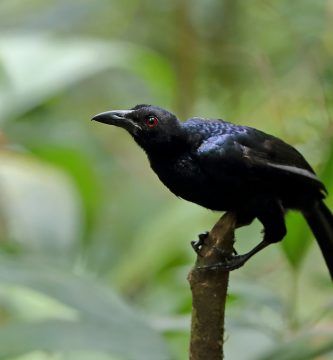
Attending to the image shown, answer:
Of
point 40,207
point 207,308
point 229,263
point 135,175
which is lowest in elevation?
point 207,308

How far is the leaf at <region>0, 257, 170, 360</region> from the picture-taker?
2305 millimetres

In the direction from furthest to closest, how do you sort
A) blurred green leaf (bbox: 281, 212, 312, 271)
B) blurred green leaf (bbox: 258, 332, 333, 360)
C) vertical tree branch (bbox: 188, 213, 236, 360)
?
blurred green leaf (bbox: 281, 212, 312, 271) → blurred green leaf (bbox: 258, 332, 333, 360) → vertical tree branch (bbox: 188, 213, 236, 360)

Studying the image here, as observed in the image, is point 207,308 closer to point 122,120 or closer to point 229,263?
point 229,263

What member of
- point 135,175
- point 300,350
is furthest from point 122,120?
point 135,175

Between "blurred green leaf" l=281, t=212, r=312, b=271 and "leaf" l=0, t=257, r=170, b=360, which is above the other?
"blurred green leaf" l=281, t=212, r=312, b=271

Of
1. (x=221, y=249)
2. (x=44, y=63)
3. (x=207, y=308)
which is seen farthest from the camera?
(x=44, y=63)

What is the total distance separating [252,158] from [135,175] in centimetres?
350

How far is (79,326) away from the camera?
2410 millimetres

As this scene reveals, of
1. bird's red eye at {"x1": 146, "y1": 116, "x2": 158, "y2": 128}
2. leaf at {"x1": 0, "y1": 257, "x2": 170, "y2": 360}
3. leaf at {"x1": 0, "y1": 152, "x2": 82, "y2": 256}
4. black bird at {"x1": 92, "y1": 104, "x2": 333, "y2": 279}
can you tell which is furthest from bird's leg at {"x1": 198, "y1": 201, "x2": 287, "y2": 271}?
leaf at {"x1": 0, "y1": 152, "x2": 82, "y2": 256}

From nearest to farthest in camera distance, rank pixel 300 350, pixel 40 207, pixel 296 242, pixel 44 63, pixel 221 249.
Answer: pixel 221 249 → pixel 300 350 → pixel 296 242 → pixel 40 207 → pixel 44 63

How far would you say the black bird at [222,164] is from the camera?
204 centimetres

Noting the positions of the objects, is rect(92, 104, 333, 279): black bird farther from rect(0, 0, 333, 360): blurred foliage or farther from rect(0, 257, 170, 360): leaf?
rect(0, 257, 170, 360): leaf

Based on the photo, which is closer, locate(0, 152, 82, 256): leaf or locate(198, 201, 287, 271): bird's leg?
locate(198, 201, 287, 271): bird's leg

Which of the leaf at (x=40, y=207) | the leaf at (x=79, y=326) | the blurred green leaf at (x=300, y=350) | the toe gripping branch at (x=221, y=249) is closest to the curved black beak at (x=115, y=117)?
the toe gripping branch at (x=221, y=249)
